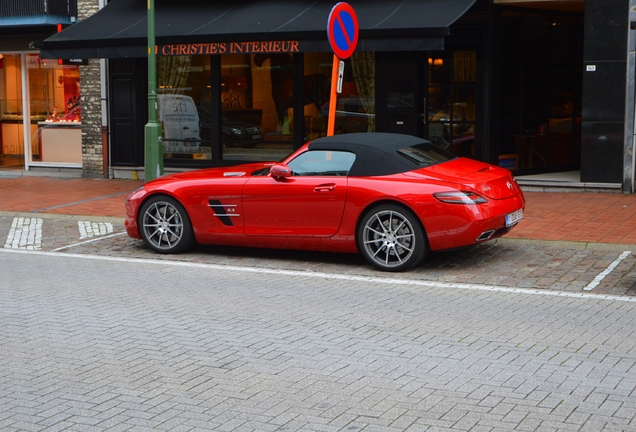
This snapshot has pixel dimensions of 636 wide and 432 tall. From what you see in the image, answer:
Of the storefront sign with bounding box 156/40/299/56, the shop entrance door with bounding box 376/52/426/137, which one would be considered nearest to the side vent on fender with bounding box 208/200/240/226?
the storefront sign with bounding box 156/40/299/56

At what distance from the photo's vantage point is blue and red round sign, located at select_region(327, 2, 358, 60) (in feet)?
37.0

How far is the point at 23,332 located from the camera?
271 inches

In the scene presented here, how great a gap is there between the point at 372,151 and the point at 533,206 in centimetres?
464

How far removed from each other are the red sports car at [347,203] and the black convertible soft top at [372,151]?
0.01 meters

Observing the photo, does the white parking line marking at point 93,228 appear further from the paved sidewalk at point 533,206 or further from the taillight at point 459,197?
the taillight at point 459,197

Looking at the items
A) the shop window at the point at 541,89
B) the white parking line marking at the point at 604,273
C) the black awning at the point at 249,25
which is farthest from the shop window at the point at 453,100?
the white parking line marking at the point at 604,273

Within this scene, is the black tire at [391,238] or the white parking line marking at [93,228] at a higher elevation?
the black tire at [391,238]

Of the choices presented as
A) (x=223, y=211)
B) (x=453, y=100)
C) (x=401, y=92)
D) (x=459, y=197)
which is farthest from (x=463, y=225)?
(x=401, y=92)

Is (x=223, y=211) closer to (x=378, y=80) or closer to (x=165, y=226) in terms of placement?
(x=165, y=226)

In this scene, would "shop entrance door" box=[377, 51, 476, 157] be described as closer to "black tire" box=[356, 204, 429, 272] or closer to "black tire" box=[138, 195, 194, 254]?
"black tire" box=[138, 195, 194, 254]

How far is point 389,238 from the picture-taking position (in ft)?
30.3

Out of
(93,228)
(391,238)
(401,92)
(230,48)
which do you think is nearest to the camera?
(391,238)

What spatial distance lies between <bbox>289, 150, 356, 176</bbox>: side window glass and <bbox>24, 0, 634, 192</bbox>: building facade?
4690 mm

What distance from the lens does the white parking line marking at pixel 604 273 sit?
27.7 feet
